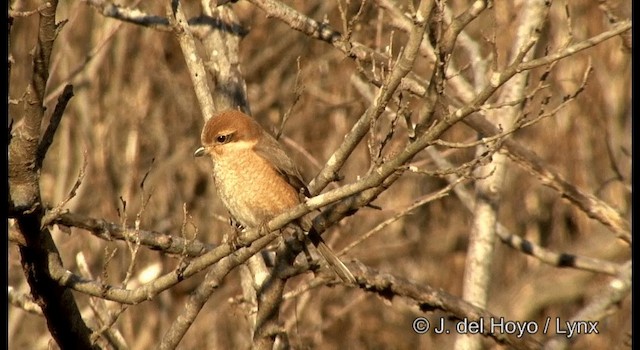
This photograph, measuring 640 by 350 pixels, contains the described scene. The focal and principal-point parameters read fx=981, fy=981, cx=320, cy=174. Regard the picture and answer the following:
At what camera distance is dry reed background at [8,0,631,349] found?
283 inches

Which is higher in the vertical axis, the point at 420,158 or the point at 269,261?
the point at 420,158

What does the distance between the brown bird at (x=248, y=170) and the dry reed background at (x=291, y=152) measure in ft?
9.22

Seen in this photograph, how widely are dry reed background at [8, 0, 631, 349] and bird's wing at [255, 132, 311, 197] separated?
2.77 m

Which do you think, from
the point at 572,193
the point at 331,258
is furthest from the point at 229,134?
the point at 572,193

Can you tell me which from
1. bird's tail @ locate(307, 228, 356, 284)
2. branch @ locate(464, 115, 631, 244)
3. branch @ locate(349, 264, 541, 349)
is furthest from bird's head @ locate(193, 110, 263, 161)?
branch @ locate(464, 115, 631, 244)

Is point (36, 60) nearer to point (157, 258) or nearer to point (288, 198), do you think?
point (288, 198)

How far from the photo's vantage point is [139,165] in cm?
755

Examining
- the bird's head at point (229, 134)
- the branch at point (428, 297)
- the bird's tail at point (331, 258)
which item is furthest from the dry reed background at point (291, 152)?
the bird's tail at point (331, 258)

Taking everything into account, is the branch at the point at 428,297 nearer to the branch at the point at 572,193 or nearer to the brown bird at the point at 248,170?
the brown bird at the point at 248,170

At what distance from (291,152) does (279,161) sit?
362 centimetres

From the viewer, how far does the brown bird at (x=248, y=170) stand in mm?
4027

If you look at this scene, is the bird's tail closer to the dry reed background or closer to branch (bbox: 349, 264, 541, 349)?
branch (bbox: 349, 264, 541, 349)

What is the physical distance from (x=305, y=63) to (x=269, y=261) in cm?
375
